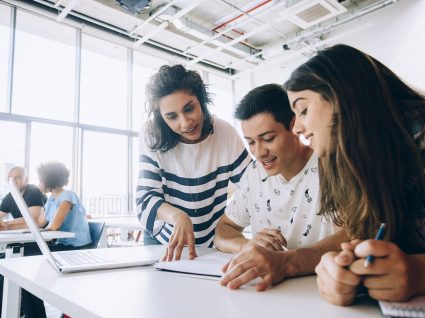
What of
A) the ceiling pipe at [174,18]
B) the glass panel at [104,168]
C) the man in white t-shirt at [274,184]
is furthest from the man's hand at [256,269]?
the glass panel at [104,168]

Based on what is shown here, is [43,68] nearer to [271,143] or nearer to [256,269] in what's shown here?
[271,143]

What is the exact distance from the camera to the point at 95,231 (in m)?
2.92

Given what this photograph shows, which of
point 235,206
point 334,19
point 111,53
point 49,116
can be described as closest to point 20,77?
point 49,116

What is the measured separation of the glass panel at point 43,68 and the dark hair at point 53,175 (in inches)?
75.6

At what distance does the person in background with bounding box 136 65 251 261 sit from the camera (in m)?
1.46

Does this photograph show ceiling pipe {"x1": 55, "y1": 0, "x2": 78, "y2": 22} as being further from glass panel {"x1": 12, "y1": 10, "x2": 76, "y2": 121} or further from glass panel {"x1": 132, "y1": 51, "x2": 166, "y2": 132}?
glass panel {"x1": 132, "y1": 51, "x2": 166, "y2": 132}

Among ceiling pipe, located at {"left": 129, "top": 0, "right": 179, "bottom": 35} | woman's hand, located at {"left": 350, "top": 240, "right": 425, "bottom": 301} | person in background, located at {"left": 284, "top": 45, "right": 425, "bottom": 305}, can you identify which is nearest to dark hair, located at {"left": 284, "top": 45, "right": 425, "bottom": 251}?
person in background, located at {"left": 284, "top": 45, "right": 425, "bottom": 305}

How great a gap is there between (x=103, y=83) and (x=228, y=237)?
4.78 meters

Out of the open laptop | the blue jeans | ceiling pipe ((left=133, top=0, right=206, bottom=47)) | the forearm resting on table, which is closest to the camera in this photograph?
the open laptop

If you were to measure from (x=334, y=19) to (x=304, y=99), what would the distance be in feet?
17.1

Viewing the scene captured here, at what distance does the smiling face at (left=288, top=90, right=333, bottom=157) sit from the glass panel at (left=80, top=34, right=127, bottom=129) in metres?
4.88

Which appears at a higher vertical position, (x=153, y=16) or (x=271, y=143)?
(x=153, y=16)

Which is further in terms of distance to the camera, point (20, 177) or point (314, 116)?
point (20, 177)

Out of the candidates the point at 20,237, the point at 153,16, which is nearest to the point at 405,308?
the point at 20,237
